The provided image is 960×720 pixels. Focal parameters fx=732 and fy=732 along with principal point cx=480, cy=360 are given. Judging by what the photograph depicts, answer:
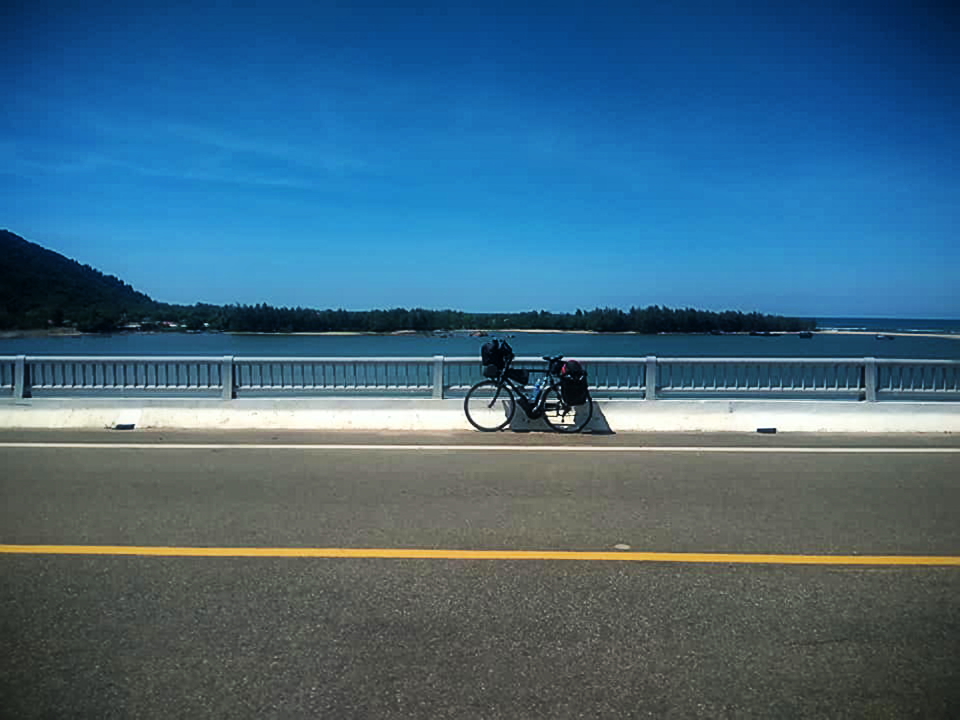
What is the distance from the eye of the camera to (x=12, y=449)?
10.6m

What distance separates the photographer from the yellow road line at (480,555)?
5.63 metres

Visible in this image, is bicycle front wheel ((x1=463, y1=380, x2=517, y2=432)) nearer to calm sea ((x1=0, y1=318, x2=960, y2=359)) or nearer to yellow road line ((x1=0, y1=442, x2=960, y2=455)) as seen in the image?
yellow road line ((x1=0, y1=442, x2=960, y2=455))

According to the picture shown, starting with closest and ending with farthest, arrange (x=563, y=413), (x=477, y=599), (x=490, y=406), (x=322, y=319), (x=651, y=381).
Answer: (x=477, y=599) < (x=563, y=413) < (x=490, y=406) < (x=651, y=381) < (x=322, y=319)

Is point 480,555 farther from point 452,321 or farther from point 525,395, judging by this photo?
point 452,321

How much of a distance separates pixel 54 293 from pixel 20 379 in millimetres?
22284

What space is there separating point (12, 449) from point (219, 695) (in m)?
8.80

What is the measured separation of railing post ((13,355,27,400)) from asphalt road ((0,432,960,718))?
500cm

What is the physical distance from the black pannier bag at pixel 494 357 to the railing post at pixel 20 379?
8.11m

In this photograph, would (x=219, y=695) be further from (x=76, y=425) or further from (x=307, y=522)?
(x=76, y=425)

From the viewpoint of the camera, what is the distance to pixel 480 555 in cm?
573

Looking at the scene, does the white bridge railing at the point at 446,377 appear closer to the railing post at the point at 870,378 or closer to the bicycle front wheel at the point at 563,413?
the railing post at the point at 870,378

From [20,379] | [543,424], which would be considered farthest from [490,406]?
[20,379]

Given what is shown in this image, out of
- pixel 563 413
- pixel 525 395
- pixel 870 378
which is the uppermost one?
pixel 870 378

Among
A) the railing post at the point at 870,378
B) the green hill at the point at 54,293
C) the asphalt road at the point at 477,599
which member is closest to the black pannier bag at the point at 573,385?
the asphalt road at the point at 477,599
